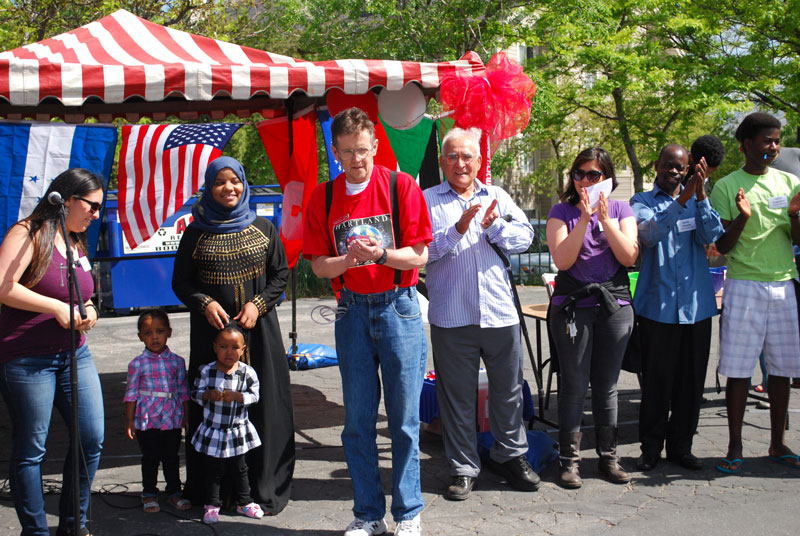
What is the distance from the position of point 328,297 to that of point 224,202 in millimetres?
12083

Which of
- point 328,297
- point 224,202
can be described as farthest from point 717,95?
point 224,202

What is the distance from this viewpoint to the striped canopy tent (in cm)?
435

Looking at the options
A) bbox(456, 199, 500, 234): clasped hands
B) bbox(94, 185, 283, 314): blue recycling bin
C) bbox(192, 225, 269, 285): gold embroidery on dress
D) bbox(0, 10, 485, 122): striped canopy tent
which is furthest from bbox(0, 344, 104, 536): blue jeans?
bbox(94, 185, 283, 314): blue recycling bin

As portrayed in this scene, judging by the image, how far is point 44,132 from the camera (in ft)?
16.0

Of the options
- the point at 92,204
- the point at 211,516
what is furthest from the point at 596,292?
the point at 92,204

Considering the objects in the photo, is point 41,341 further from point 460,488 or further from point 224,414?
point 460,488

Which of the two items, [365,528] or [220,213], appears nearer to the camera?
[365,528]

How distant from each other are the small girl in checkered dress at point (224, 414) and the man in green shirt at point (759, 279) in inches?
111

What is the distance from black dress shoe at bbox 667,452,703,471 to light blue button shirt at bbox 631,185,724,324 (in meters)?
0.85

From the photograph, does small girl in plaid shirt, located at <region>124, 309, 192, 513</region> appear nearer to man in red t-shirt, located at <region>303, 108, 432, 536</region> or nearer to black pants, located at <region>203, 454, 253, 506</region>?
black pants, located at <region>203, 454, 253, 506</region>

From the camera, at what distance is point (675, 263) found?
4.66 meters

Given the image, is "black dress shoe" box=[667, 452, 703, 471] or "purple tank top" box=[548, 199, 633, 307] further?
"black dress shoe" box=[667, 452, 703, 471]

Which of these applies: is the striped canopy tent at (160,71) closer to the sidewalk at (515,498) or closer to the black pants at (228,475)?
the black pants at (228,475)

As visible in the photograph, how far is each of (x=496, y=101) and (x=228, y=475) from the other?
8.91ft
